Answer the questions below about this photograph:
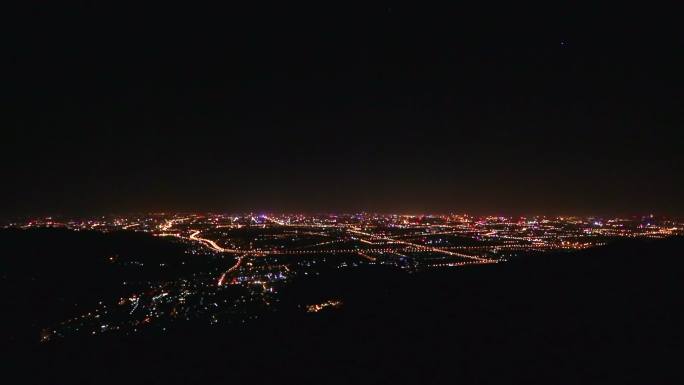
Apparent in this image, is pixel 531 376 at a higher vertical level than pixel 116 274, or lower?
higher

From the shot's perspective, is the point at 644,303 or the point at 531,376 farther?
the point at 644,303

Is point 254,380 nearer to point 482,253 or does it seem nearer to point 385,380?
point 385,380

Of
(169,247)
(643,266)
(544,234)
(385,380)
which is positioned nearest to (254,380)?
(385,380)

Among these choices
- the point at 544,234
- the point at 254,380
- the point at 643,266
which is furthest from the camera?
the point at 544,234

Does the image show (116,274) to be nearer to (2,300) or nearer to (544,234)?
(2,300)

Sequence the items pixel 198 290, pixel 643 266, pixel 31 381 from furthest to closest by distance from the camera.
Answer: pixel 198 290
pixel 643 266
pixel 31 381

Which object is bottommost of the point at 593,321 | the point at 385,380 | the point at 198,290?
the point at 198,290

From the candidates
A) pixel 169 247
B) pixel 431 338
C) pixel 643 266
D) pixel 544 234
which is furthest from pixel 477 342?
pixel 544 234
